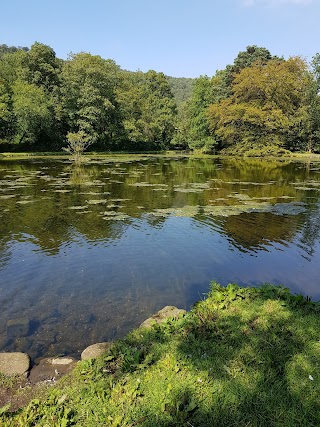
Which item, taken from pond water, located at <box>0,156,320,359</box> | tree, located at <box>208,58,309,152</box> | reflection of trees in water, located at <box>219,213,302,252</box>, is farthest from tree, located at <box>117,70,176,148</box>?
Result: reflection of trees in water, located at <box>219,213,302,252</box>

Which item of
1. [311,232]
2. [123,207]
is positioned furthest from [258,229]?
[123,207]

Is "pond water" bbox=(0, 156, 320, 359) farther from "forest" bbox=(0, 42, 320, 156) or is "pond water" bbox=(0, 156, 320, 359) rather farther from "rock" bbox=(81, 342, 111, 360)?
"forest" bbox=(0, 42, 320, 156)

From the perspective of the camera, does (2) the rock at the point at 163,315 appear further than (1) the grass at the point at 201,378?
Yes

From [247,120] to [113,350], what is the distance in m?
52.8

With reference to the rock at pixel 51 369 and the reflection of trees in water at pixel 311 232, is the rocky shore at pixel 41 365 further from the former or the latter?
the reflection of trees in water at pixel 311 232

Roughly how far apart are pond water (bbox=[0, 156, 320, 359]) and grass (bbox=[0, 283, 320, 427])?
1.59 meters

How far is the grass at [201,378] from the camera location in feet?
10.8

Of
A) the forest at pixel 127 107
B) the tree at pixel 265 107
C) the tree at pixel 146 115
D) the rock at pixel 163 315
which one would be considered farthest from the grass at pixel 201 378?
the tree at pixel 146 115

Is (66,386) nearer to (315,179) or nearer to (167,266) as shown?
(167,266)

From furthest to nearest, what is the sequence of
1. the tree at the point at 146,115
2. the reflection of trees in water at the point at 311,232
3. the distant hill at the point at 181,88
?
the distant hill at the point at 181,88 < the tree at the point at 146,115 < the reflection of trees in water at the point at 311,232

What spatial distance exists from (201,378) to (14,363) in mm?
2892

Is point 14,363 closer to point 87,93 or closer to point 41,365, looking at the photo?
point 41,365

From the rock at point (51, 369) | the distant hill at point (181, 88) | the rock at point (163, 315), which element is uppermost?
the distant hill at point (181, 88)

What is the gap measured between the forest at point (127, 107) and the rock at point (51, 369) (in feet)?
142
